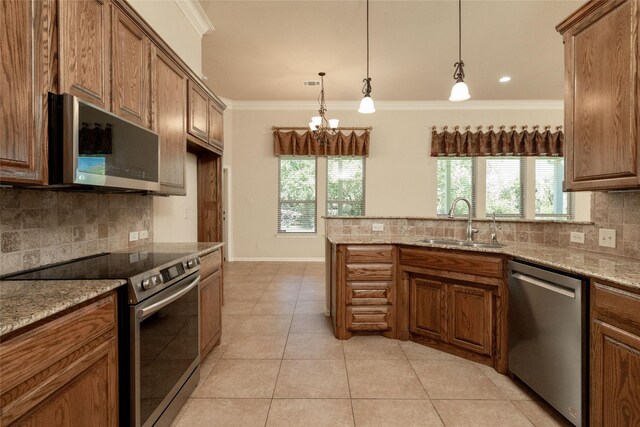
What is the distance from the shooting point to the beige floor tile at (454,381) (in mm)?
1922

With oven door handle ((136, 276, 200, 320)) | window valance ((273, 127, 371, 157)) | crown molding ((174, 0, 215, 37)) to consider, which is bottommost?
oven door handle ((136, 276, 200, 320))

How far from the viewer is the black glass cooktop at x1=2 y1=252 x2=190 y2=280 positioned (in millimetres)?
1330

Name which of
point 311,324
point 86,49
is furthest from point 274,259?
point 86,49

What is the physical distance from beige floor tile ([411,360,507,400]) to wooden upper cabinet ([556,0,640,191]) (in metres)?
1.41

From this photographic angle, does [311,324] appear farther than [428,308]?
Yes

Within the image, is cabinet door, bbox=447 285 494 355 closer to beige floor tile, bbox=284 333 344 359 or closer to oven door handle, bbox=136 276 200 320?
beige floor tile, bbox=284 333 344 359

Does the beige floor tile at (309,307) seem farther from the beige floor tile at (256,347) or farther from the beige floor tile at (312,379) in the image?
the beige floor tile at (312,379)

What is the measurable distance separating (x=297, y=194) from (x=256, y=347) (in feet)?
12.8

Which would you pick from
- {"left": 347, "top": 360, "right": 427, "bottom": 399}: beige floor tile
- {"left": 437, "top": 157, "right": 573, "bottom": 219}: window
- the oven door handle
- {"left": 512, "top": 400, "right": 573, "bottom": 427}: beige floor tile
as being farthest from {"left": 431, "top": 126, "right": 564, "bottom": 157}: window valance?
the oven door handle

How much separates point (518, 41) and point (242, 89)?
417 cm

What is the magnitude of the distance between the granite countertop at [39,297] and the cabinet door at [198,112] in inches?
64.2

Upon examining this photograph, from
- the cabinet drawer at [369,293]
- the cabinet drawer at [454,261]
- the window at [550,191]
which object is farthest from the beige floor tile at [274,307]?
the window at [550,191]

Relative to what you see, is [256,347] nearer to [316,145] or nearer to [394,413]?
[394,413]

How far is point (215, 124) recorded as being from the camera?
123 inches
